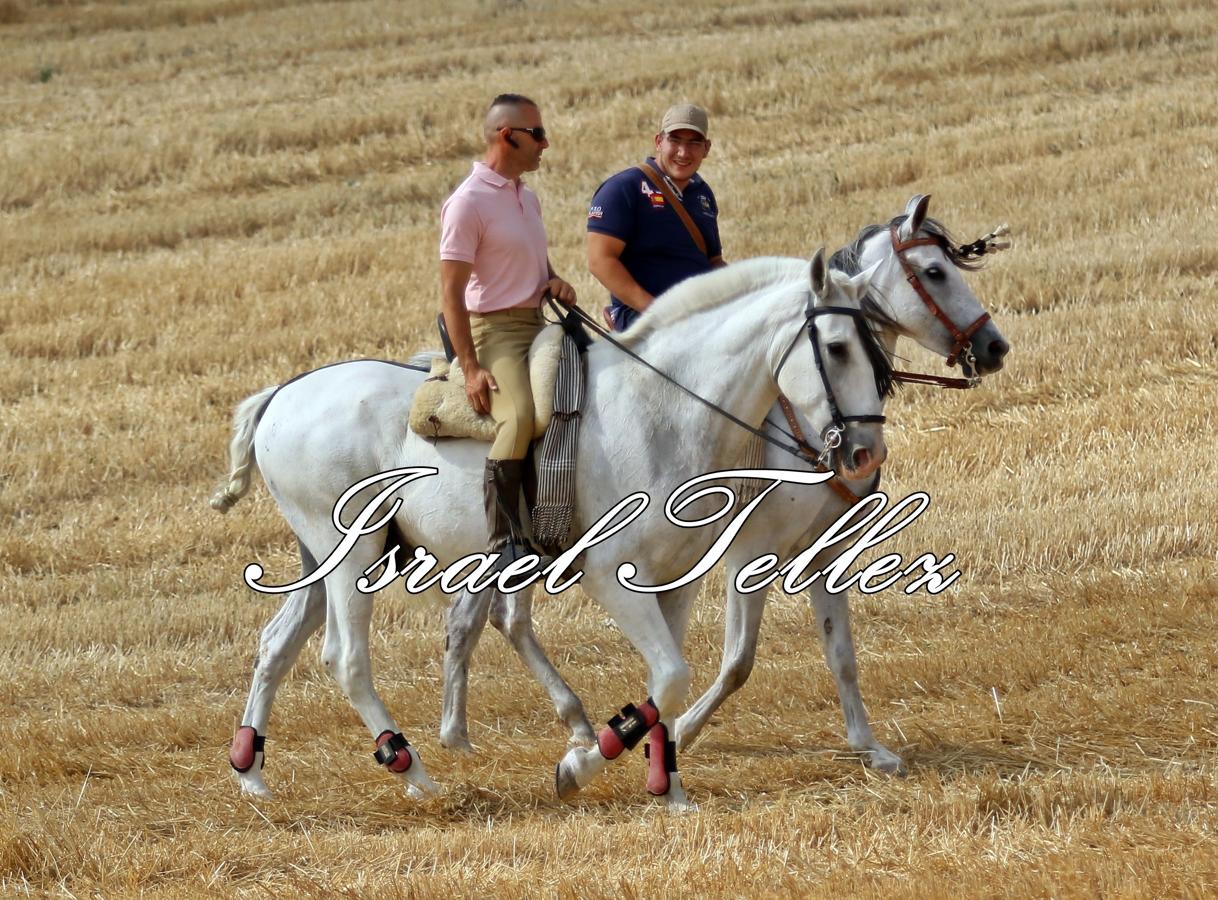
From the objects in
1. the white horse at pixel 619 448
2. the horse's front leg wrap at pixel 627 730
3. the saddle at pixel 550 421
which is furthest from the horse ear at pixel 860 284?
the horse's front leg wrap at pixel 627 730

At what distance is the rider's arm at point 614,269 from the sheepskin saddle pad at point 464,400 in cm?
68

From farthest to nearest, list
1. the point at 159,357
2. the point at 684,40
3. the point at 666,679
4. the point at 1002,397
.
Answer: the point at 684,40
the point at 159,357
the point at 1002,397
the point at 666,679

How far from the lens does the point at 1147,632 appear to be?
853cm

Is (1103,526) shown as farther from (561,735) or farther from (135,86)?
(135,86)

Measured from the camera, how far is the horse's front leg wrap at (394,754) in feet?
23.0

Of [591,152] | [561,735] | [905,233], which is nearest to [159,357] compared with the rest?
Result: [591,152]

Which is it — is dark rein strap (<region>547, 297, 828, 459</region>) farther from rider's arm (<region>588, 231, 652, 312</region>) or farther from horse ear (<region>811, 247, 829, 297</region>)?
rider's arm (<region>588, 231, 652, 312</region>)

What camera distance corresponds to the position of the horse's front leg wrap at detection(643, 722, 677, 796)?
6590mm

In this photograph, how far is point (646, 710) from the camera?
6.48m

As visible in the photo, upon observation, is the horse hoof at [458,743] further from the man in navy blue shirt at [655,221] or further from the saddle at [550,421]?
the man in navy blue shirt at [655,221]

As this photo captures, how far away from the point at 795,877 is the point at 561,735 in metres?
2.97

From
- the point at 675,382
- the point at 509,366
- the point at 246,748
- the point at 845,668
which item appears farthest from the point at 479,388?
the point at 845,668

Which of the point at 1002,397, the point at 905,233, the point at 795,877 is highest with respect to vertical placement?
the point at 905,233

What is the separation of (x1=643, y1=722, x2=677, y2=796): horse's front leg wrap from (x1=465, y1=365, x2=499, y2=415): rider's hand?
147 centimetres
